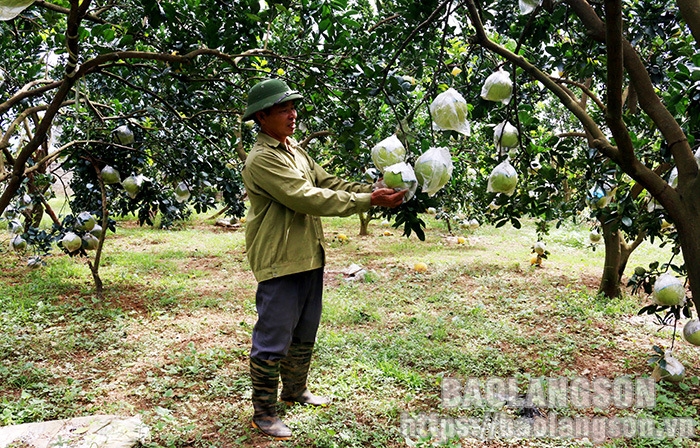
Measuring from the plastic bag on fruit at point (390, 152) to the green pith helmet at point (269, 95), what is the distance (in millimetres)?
806

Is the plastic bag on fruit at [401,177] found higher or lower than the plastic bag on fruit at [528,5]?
lower

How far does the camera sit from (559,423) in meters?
2.65

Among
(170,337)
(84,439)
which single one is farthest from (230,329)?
(84,439)

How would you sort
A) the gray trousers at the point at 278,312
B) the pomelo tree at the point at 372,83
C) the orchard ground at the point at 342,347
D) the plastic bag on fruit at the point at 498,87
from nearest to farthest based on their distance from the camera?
1. the plastic bag on fruit at the point at 498,87
2. the pomelo tree at the point at 372,83
3. the gray trousers at the point at 278,312
4. the orchard ground at the point at 342,347

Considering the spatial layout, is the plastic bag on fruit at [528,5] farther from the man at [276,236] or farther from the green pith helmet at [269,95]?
the green pith helmet at [269,95]

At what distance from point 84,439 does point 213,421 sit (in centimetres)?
59

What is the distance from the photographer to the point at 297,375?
270 centimetres

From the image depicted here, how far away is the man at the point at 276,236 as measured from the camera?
223 cm

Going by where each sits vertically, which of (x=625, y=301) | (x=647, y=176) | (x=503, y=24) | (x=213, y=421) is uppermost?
(x=503, y=24)

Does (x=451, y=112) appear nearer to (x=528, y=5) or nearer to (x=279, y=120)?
(x=528, y=5)

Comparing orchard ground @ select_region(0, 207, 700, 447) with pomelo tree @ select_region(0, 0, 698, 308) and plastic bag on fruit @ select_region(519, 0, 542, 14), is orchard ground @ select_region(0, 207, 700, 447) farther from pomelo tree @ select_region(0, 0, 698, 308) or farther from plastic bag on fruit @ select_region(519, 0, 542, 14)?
plastic bag on fruit @ select_region(519, 0, 542, 14)

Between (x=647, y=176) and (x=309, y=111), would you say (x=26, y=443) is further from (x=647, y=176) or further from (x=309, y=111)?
(x=647, y=176)

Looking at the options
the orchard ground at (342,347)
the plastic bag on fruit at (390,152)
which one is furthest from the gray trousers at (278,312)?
the plastic bag on fruit at (390,152)

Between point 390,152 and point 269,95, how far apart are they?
938mm
